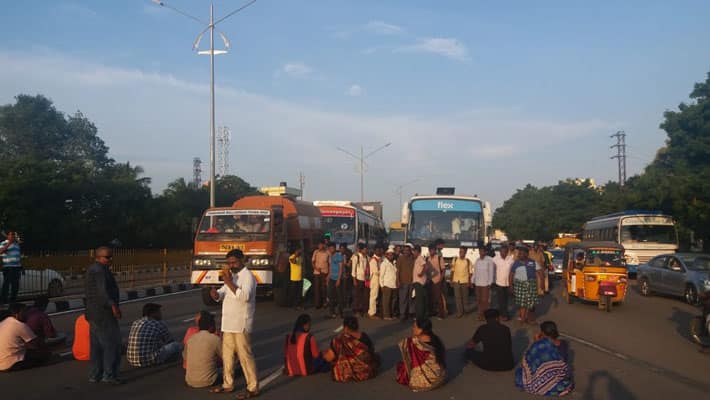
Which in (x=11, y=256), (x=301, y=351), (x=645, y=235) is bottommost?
(x=301, y=351)

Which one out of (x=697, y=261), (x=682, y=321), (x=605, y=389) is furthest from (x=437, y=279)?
(x=697, y=261)

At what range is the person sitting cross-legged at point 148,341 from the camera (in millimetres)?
8750

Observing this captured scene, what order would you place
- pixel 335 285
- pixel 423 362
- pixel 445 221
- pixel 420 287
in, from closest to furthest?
1. pixel 423 362
2. pixel 420 287
3. pixel 335 285
4. pixel 445 221

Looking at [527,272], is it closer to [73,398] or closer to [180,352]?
[180,352]

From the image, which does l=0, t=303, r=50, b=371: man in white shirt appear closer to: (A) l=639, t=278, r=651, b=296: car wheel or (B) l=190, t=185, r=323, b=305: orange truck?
(B) l=190, t=185, r=323, b=305: orange truck

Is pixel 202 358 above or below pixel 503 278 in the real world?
below

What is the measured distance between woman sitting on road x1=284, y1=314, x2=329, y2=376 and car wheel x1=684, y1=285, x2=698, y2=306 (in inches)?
511

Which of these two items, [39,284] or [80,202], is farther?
[80,202]

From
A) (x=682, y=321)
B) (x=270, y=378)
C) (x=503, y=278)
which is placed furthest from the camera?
(x=682, y=321)

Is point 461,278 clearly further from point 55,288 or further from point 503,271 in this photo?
point 55,288

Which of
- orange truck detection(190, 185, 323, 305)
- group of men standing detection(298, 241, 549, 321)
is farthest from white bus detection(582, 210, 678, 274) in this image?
orange truck detection(190, 185, 323, 305)

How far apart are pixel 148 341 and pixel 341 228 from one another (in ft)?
61.7

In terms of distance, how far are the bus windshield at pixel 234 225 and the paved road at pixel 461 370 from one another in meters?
2.50

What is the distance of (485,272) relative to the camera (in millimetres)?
13602
